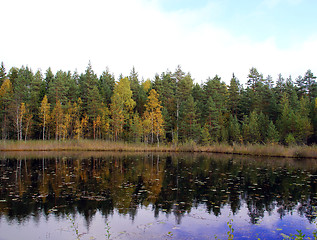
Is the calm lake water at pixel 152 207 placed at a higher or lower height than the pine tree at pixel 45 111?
lower

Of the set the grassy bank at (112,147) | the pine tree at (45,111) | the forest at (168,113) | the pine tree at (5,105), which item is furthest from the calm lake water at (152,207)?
the pine tree at (5,105)

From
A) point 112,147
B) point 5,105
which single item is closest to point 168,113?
point 112,147

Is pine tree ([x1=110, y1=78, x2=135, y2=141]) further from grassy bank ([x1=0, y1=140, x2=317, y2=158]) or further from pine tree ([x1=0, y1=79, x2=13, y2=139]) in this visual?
pine tree ([x1=0, y1=79, x2=13, y2=139])

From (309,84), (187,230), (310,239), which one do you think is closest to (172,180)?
(187,230)

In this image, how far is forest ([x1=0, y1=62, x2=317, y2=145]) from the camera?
4553 centimetres

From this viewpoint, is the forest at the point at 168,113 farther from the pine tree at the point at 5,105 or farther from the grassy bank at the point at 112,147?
the grassy bank at the point at 112,147

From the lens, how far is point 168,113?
2170 inches

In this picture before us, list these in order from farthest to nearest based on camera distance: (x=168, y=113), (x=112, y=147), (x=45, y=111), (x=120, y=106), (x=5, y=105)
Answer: (x=168, y=113) → (x=5, y=105) → (x=45, y=111) → (x=120, y=106) → (x=112, y=147)

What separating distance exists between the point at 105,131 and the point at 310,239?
48.0m

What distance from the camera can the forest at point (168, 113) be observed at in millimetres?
45531

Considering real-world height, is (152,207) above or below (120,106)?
below

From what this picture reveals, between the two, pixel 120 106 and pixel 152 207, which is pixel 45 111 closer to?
pixel 120 106

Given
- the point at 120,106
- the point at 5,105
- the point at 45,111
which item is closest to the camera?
the point at 120,106

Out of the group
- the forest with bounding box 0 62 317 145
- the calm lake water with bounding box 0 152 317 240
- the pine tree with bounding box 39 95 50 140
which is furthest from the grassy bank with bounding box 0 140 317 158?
the calm lake water with bounding box 0 152 317 240
